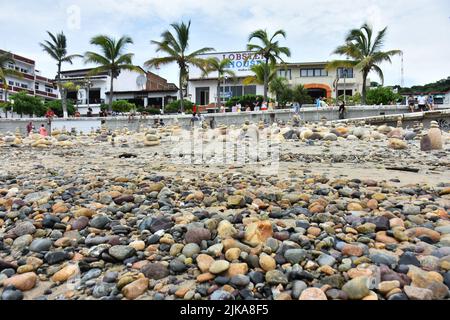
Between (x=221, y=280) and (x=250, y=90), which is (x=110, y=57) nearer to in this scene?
(x=250, y=90)

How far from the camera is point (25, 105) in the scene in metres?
44.8

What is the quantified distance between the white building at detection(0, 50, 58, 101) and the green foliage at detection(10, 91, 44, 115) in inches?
442

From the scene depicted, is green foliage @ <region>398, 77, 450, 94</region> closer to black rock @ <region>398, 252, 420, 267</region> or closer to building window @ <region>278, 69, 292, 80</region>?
building window @ <region>278, 69, 292, 80</region>

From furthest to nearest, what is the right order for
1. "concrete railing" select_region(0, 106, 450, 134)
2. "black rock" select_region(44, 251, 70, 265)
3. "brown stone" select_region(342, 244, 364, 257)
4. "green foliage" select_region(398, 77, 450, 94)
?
1. "green foliage" select_region(398, 77, 450, 94)
2. "concrete railing" select_region(0, 106, 450, 134)
3. "black rock" select_region(44, 251, 70, 265)
4. "brown stone" select_region(342, 244, 364, 257)

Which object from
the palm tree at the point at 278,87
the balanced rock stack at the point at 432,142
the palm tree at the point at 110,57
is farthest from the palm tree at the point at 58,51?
the balanced rock stack at the point at 432,142

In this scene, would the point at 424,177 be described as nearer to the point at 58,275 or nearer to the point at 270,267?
the point at 270,267

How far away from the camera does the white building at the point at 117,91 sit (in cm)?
4953

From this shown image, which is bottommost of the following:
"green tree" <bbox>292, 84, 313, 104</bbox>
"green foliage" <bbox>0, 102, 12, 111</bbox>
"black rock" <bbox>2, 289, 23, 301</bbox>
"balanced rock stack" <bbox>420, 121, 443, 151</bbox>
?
"black rock" <bbox>2, 289, 23, 301</bbox>

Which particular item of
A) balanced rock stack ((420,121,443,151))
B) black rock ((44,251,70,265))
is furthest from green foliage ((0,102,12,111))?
black rock ((44,251,70,265))

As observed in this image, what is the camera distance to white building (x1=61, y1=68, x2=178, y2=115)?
163 ft

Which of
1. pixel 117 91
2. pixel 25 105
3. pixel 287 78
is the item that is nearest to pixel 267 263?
pixel 287 78

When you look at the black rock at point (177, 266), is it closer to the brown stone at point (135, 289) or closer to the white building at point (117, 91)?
the brown stone at point (135, 289)

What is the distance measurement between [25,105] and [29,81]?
709 inches
